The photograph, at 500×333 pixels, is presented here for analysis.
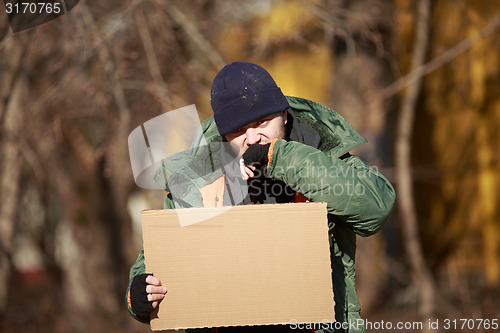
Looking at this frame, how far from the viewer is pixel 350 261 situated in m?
2.09

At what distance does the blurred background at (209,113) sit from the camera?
5238mm

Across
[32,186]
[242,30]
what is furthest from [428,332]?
[32,186]

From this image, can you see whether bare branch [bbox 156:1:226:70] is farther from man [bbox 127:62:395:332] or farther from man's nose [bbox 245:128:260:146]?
man's nose [bbox 245:128:260:146]

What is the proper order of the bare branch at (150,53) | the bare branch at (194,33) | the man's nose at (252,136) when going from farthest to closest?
the bare branch at (150,53) < the bare branch at (194,33) < the man's nose at (252,136)

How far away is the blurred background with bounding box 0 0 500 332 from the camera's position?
5.24 meters

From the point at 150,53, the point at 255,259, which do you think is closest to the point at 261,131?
the point at 255,259

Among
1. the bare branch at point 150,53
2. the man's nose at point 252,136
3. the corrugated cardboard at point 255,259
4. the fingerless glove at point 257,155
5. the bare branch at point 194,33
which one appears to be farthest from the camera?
the bare branch at point 150,53

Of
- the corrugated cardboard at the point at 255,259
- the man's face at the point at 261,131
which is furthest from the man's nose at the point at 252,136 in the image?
the corrugated cardboard at the point at 255,259

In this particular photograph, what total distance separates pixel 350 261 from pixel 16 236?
16.5ft

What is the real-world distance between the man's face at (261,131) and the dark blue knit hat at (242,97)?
35 millimetres

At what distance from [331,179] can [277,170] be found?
0.60 ft

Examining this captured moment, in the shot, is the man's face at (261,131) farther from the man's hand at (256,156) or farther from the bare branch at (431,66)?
the bare branch at (431,66)

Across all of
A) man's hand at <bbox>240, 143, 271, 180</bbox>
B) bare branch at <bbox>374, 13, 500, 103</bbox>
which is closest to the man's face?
man's hand at <bbox>240, 143, 271, 180</bbox>

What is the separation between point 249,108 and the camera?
2092 mm
